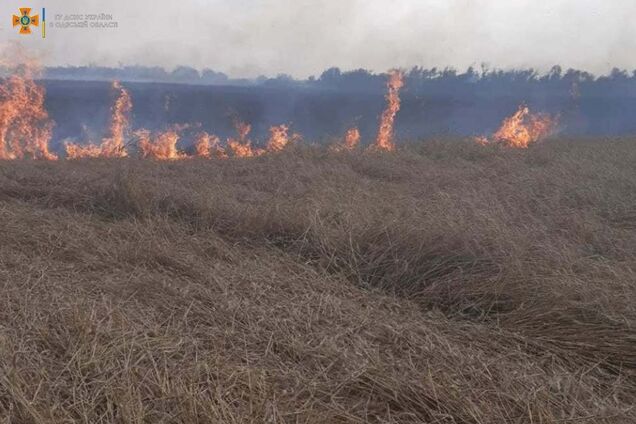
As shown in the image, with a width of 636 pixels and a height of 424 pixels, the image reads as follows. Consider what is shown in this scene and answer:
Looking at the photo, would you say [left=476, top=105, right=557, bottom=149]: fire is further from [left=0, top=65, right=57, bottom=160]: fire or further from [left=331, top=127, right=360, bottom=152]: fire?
[left=0, top=65, right=57, bottom=160]: fire

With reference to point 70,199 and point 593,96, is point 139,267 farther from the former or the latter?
point 593,96

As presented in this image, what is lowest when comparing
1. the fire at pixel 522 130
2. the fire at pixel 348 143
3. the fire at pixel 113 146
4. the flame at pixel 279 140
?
the fire at pixel 113 146

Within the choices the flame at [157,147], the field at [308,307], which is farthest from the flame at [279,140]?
the field at [308,307]

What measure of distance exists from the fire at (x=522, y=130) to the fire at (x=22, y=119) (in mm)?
9531

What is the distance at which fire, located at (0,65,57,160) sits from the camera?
404 inches

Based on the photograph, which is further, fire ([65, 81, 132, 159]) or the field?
fire ([65, 81, 132, 159])

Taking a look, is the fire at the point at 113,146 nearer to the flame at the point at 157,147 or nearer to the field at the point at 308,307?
the flame at the point at 157,147

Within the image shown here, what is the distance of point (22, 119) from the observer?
10.8 meters

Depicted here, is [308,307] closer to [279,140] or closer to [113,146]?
[113,146]

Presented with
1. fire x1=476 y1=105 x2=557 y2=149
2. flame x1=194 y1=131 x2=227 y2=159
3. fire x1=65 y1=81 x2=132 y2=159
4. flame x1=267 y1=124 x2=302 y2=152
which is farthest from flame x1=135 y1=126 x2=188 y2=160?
fire x1=476 y1=105 x2=557 y2=149

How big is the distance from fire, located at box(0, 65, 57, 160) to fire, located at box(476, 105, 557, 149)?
953 centimetres

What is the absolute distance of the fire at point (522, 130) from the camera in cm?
1316

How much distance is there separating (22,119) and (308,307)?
10.3m

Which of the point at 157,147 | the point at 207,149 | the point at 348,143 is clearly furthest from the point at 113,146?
the point at 348,143
